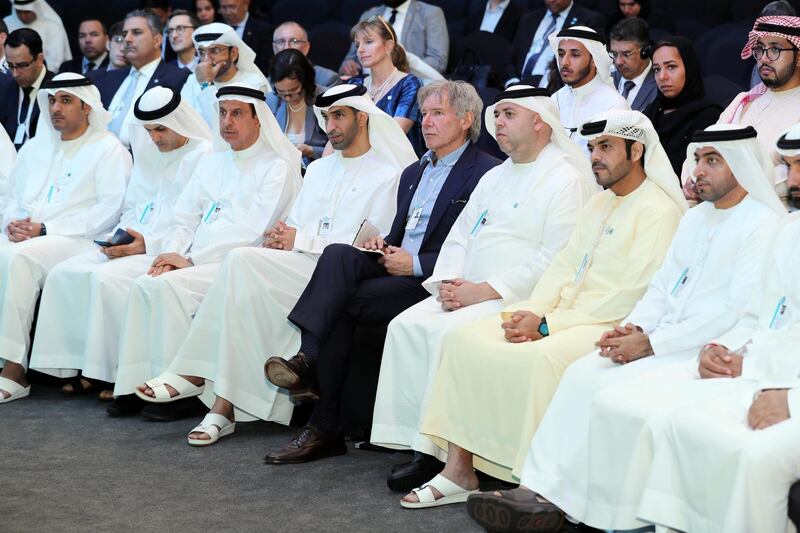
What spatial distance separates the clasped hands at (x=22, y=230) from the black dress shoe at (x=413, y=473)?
2985 mm

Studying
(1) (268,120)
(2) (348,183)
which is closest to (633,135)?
(2) (348,183)

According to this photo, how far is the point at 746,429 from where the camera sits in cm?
347

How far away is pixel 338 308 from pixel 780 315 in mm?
1955

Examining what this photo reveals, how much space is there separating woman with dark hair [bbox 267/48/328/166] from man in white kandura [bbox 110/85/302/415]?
27.6 inches

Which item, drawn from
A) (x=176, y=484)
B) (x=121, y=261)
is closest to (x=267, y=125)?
(x=121, y=261)

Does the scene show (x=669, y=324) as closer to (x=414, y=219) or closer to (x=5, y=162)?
(x=414, y=219)

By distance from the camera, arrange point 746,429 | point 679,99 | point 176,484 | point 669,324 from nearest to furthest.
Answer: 1. point 746,429
2. point 669,324
3. point 176,484
4. point 679,99

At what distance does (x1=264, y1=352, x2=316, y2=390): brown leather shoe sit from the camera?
501cm

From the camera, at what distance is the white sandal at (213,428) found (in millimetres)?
5434

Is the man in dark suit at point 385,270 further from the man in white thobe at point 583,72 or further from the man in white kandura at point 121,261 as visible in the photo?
the man in white kandura at point 121,261

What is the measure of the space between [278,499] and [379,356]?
38.9 inches

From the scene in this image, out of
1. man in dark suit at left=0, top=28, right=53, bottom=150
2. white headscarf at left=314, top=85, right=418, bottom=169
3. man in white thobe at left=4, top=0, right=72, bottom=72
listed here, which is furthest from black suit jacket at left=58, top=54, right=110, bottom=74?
white headscarf at left=314, top=85, right=418, bottom=169

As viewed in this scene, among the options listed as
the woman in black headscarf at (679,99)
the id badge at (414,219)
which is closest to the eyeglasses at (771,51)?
the woman in black headscarf at (679,99)

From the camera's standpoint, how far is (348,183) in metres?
6.08
